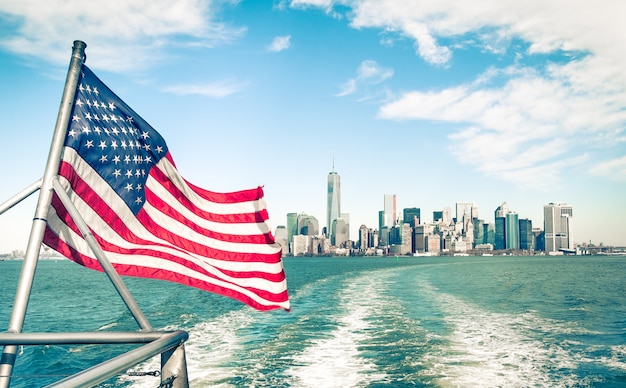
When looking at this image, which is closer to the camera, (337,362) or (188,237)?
(188,237)

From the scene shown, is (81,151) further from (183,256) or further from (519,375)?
(519,375)

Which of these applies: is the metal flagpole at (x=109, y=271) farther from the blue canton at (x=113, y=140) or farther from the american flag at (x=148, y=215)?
the blue canton at (x=113, y=140)

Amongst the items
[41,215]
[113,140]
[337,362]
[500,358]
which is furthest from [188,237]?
[500,358]

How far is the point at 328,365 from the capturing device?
1948 cm

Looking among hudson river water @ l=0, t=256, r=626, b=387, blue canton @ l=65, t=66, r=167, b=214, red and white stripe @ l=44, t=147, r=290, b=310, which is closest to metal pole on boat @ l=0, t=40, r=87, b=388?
blue canton @ l=65, t=66, r=167, b=214

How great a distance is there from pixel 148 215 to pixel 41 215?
5.88 ft

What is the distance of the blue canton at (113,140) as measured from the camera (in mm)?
5498

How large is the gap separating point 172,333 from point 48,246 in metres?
2.32

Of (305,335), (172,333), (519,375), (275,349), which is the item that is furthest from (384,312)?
(172,333)

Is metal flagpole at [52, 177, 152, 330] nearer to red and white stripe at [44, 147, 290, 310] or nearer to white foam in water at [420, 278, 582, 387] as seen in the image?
red and white stripe at [44, 147, 290, 310]

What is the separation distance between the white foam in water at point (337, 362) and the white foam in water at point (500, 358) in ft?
9.58

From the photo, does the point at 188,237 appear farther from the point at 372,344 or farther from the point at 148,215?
the point at 372,344

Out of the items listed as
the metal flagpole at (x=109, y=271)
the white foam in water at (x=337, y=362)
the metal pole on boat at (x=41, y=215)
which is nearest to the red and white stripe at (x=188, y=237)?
the metal pole on boat at (x=41, y=215)

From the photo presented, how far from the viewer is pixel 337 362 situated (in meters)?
19.9
